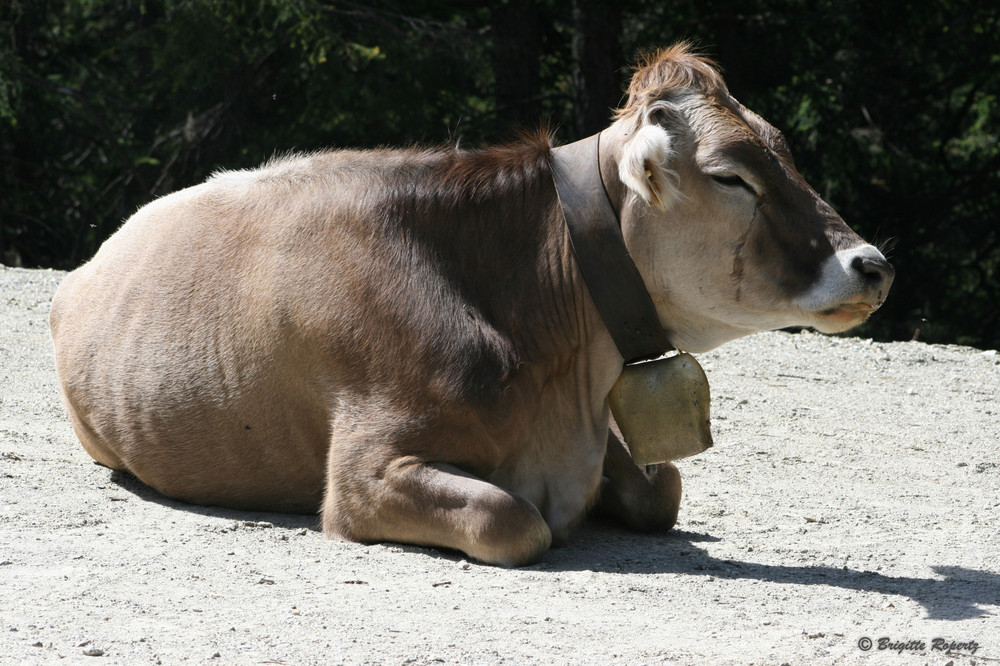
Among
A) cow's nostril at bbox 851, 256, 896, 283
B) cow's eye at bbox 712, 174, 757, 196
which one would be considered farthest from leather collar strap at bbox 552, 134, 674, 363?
cow's nostril at bbox 851, 256, 896, 283

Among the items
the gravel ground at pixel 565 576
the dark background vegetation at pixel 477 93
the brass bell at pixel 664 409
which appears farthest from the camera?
the dark background vegetation at pixel 477 93

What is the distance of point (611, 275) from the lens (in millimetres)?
4426

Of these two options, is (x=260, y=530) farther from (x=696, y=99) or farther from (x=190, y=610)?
(x=696, y=99)

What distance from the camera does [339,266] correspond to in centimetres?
455

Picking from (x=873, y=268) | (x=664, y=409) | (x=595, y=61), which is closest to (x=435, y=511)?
(x=664, y=409)

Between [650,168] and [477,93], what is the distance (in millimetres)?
13029

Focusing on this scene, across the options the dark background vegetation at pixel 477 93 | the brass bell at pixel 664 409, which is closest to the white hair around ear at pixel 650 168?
the brass bell at pixel 664 409

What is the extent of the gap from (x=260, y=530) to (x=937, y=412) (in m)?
4.62

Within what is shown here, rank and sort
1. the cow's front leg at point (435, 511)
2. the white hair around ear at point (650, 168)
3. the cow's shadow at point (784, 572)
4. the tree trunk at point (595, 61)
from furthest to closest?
the tree trunk at point (595, 61), the white hair around ear at point (650, 168), the cow's front leg at point (435, 511), the cow's shadow at point (784, 572)

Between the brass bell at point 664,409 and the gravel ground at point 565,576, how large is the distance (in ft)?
1.40

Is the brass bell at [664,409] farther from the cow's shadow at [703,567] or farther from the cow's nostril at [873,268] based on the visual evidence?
the cow's nostril at [873,268]

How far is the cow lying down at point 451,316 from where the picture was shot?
13.8 ft

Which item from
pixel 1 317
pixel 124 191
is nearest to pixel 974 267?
pixel 124 191

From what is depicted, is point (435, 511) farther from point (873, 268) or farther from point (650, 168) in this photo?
point (873, 268)
